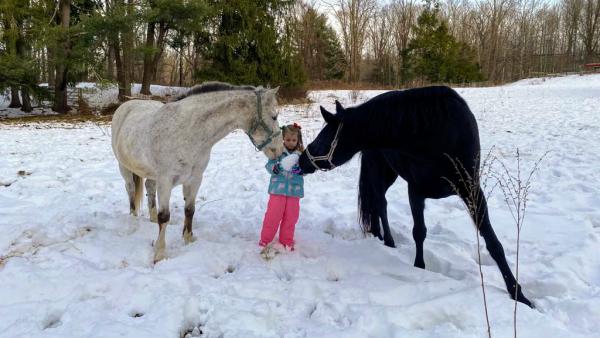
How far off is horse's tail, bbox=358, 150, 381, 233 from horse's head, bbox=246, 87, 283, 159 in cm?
100

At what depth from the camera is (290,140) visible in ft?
11.5

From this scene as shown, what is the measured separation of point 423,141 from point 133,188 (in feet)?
10.8

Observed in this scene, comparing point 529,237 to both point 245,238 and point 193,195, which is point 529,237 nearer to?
point 245,238

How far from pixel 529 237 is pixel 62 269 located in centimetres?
407

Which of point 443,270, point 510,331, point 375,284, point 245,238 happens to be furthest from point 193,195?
point 510,331

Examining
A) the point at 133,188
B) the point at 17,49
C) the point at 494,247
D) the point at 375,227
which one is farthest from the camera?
the point at 17,49

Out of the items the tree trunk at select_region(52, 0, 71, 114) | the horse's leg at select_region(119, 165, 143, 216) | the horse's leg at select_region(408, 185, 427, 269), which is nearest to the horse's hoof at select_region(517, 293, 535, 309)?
the horse's leg at select_region(408, 185, 427, 269)

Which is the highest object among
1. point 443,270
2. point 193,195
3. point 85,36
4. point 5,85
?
point 85,36

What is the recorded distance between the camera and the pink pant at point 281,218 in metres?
3.49

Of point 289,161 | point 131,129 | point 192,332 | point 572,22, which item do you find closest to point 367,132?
point 289,161

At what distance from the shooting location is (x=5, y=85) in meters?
14.1

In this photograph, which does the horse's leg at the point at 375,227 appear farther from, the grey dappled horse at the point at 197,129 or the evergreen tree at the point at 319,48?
the evergreen tree at the point at 319,48

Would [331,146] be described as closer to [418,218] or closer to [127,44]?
[418,218]

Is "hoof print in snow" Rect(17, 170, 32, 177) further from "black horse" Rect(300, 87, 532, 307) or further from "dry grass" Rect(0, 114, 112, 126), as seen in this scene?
"dry grass" Rect(0, 114, 112, 126)
